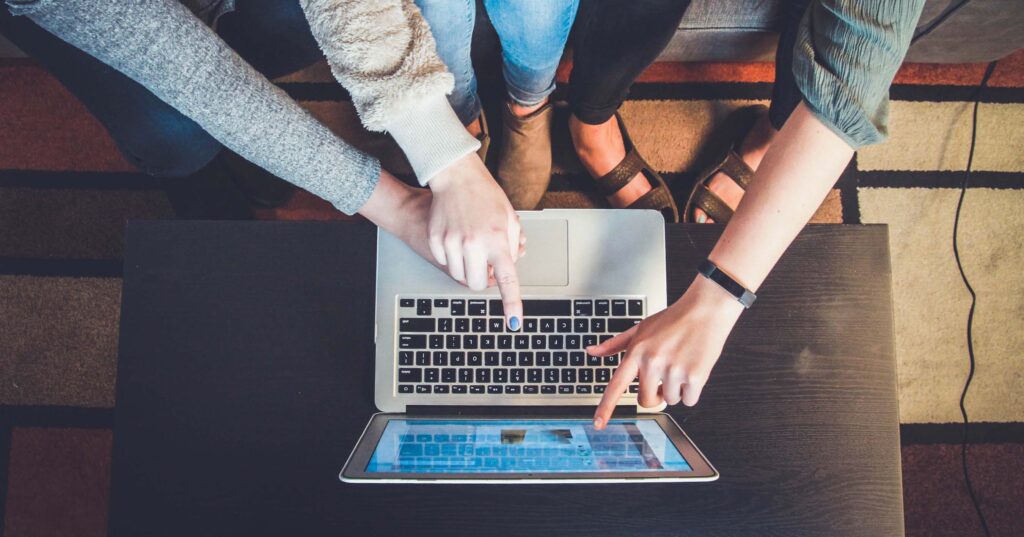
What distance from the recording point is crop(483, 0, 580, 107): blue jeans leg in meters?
0.80

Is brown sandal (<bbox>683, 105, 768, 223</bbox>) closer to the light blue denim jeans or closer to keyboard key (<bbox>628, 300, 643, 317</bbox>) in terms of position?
the light blue denim jeans

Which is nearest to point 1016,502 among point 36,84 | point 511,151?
point 511,151

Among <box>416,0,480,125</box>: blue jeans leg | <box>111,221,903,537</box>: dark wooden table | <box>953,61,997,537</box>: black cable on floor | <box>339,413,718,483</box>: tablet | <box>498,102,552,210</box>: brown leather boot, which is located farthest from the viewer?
<box>953,61,997,537</box>: black cable on floor

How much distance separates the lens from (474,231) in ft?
2.02

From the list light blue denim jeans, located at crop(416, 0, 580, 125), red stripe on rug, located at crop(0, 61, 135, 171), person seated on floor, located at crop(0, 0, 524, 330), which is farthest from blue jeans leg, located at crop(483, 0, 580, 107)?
red stripe on rug, located at crop(0, 61, 135, 171)

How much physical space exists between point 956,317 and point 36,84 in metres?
2.20

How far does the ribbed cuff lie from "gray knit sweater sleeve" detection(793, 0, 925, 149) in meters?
0.39

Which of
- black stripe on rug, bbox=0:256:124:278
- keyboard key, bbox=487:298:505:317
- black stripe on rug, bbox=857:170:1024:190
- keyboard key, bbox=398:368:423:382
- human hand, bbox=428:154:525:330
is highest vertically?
human hand, bbox=428:154:525:330

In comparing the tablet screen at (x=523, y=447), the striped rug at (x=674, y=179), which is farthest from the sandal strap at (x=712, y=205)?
the tablet screen at (x=523, y=447)

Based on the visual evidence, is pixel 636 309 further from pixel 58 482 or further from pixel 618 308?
pixel 58 482

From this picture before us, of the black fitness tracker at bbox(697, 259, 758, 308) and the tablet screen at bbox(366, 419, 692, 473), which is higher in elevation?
the black fitness tracker at bbox(697, 259, 758, 308)

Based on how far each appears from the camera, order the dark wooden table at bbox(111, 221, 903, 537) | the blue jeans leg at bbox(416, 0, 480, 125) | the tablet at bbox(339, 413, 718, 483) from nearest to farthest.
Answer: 1. the tablet at bbox(339, 413, 718, 483)
2. the dark wooden table at bbox(111, 221, 903, 537)
3. the blue jeans leg at bbox(416, 0, 480, 125)

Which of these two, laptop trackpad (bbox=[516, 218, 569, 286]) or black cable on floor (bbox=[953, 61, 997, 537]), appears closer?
laptop trackpad (bbox=[516, 218, 569, 286])

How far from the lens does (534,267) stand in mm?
697
